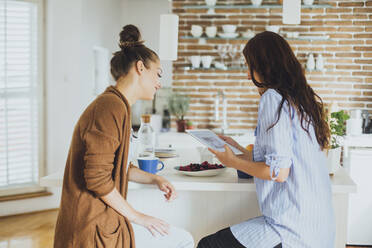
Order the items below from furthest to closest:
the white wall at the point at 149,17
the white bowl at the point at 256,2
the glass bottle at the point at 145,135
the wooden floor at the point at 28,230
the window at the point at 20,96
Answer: the white wall at the point at 149,17 < the white bowl at the point at 256,2 < the window at the point at 20,96 < the wooden floor at the point at 28,230 < the glass bottle at the point at 145,135

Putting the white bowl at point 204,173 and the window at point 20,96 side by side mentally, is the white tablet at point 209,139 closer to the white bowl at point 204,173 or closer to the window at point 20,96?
the white bowl at point 204,173

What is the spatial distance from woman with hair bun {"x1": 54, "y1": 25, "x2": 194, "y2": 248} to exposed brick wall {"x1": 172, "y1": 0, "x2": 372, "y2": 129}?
306cm

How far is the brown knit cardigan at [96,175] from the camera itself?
1.36 meters

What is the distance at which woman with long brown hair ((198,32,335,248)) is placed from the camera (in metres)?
1.43

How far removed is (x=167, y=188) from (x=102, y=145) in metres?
0.49

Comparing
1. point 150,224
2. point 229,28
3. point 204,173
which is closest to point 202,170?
point 204,173

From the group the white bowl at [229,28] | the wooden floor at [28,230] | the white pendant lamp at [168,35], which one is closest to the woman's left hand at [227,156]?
the white pendant lamp at [168,35]

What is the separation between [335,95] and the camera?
4402 millimetres

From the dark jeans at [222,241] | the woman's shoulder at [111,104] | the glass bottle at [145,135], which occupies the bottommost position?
the dark jeans at [222,241]

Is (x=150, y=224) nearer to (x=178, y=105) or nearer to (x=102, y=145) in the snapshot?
(x=102, y=145)

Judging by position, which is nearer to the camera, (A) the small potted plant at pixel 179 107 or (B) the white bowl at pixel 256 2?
(B) the white bowl at pixel 256 2

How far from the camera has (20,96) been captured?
3.90 m

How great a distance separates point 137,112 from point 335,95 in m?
2.90

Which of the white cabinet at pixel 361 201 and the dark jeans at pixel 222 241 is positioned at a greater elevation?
the dark jeans at pixel 222 241
